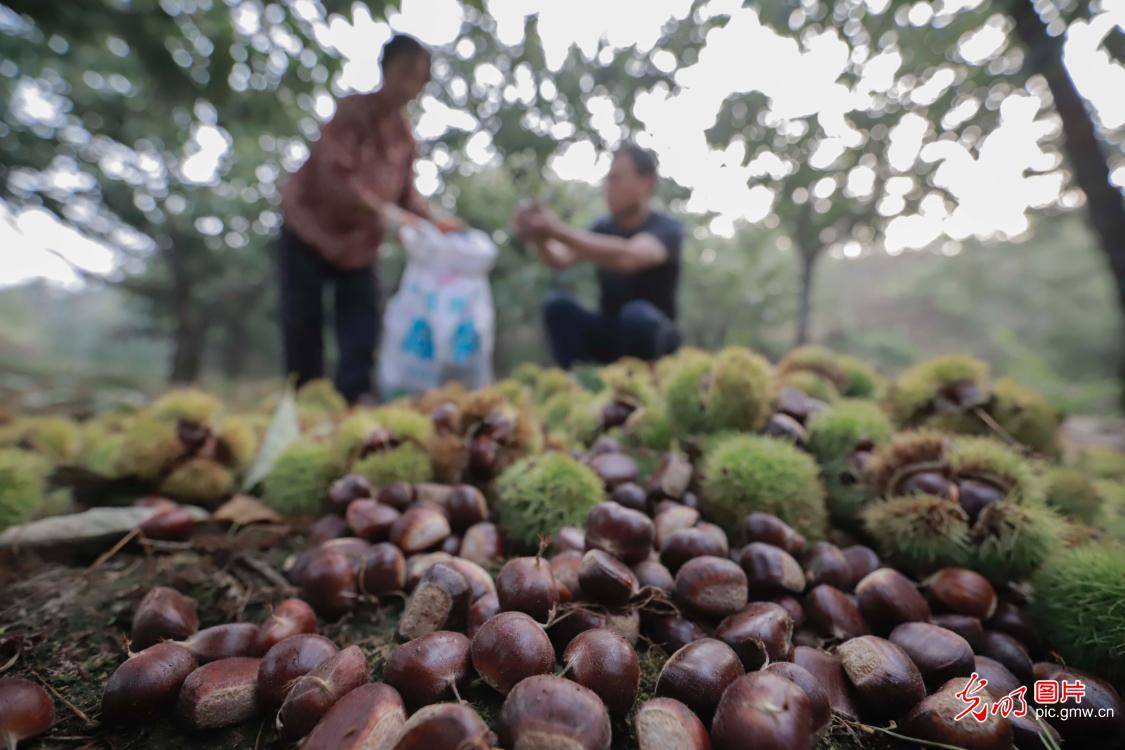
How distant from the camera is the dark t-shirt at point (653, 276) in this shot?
3.22 meters

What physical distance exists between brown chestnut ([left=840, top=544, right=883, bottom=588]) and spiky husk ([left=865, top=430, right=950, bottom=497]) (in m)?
A: 0.15

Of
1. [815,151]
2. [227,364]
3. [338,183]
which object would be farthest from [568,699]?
[227,364]

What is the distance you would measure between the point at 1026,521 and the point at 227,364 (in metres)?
11.9

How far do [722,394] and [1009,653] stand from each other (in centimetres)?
69

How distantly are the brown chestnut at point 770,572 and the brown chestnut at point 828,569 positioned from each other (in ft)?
0.15

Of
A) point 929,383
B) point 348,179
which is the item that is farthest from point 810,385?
point 348,179

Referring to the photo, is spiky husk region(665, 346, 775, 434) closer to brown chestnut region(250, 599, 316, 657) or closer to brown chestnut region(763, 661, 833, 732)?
brown chestnut region(763, 661, 833, 732)

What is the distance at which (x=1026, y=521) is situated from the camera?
38.7 inches

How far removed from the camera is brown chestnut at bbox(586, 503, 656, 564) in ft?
3.10

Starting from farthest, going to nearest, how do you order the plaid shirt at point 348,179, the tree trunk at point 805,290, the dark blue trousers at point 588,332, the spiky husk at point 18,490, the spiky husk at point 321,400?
1. the tree trunk at point 805,290
2. the dark blue trousers at point 588,332
3. the plaid shirt at point 348,179
4. the spiky husk at point 321,400
5. the spiky husk at point 18,490

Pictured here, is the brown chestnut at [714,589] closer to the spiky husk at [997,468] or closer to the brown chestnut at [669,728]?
the brown chestnut at [669,728]

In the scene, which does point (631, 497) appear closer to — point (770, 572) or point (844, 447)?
point (770, 572)

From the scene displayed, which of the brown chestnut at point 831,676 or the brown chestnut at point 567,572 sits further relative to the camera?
the brown chestnut at point 567,572

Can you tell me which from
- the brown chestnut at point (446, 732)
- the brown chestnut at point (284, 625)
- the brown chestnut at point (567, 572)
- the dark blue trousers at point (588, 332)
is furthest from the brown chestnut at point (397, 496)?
the dark blue trousers at point (588, 332)
